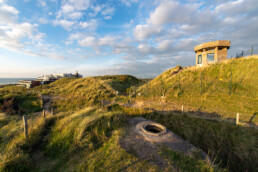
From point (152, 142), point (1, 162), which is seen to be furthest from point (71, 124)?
point (152, 142)

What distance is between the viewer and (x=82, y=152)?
436 cm

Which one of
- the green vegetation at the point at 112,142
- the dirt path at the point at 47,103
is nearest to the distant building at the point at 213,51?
the green vegetation at the point at 112,142

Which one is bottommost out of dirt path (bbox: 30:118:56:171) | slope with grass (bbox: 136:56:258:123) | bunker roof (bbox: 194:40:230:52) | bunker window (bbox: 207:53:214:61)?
dirt path (bbox: 30:118:56:171)

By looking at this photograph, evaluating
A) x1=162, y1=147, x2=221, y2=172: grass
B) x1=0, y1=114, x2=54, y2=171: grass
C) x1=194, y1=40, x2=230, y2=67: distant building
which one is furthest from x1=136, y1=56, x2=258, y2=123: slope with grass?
x1=0, y1=114, x2=54, y2=171: grass

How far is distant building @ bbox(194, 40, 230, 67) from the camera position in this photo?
18712 millimetres

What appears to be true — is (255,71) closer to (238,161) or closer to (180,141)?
(238,161)

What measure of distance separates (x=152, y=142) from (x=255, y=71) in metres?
18.9

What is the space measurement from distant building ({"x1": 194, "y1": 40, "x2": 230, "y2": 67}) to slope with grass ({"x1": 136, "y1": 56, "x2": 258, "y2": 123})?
196 centimetres

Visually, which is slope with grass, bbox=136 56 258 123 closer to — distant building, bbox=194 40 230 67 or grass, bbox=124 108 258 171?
distant building, bbox=194 40 230 67

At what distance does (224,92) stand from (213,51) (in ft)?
37.9

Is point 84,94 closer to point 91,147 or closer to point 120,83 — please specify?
point 120,83

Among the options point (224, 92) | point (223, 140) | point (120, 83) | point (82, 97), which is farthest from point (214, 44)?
point (82, 97)

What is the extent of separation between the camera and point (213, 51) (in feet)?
64.4

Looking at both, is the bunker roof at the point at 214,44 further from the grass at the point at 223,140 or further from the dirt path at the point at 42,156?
the dirt path at the point at 42,156
